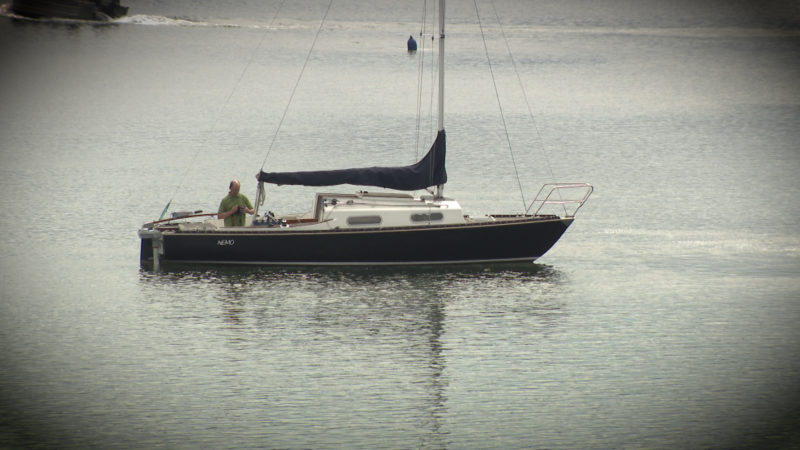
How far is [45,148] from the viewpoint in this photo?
56344 millimetres

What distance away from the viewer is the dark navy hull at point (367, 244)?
98.3 feet

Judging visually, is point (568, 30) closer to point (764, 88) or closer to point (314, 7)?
point (314, 7)

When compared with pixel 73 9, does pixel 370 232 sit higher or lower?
lower

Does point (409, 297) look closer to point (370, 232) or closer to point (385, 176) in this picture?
point (370, 232)

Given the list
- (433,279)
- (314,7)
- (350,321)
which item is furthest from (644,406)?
(314,7)

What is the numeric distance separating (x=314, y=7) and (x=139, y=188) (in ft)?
432

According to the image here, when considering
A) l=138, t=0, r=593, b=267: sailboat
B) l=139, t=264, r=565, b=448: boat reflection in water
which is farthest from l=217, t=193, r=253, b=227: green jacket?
l=139, t=264, r=565, b=448: boat reflection in water

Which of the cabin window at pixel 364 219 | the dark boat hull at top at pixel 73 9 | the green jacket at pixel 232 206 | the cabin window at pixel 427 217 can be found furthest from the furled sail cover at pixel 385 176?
the dark boat hull at top at pixel 73 9

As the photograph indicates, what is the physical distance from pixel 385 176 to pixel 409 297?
3.96 meters

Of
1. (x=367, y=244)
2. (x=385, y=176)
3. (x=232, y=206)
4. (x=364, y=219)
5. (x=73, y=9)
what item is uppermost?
(x=73, y=9)

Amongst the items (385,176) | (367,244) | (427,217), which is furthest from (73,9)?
(427,217)

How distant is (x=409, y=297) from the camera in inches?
1120

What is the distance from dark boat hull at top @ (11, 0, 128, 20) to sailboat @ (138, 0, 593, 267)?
325ft

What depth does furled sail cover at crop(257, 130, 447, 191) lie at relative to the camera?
30.7m
